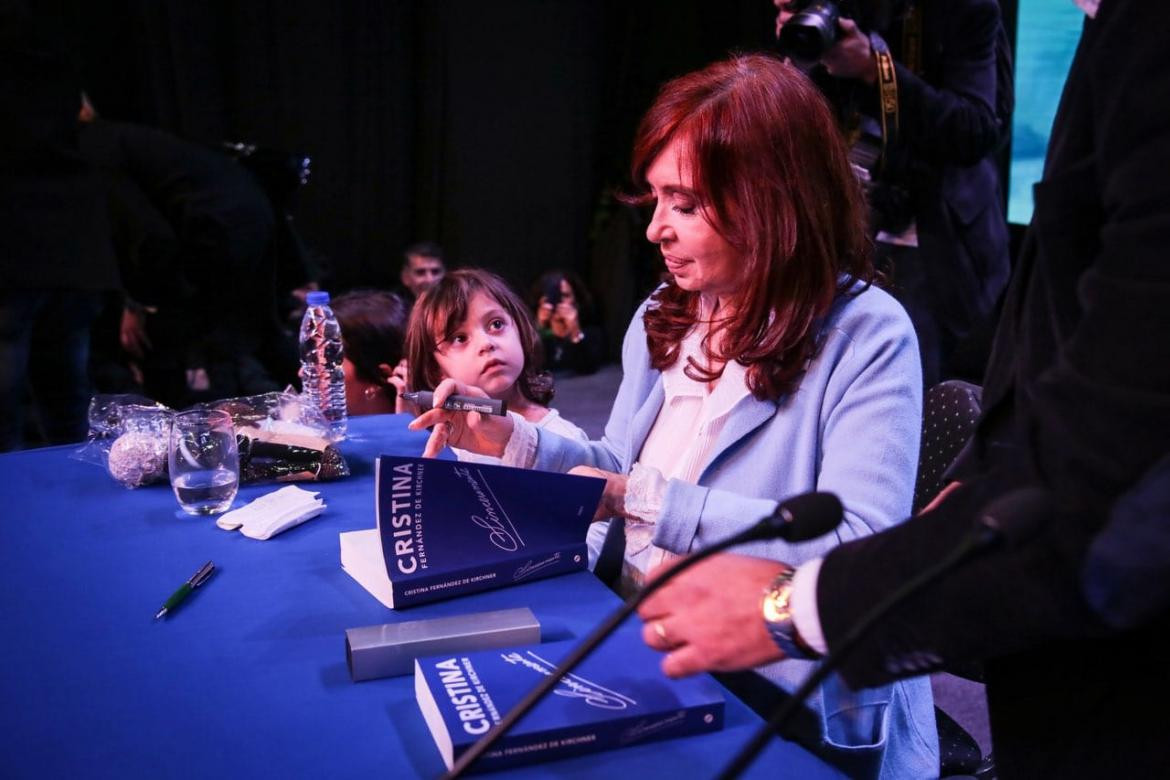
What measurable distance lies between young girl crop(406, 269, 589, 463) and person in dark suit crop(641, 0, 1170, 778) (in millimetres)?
1287

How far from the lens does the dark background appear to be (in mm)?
5621

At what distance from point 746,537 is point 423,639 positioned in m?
0.51

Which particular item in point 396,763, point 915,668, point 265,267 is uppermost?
point 915,668

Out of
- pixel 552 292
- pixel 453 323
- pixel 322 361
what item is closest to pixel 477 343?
pixel 453 323

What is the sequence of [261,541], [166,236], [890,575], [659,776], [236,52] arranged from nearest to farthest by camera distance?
[890,575] < [659,776] < [261,541] < [166,236] < [236,52]

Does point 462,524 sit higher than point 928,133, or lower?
lower

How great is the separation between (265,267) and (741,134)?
2.98 meters

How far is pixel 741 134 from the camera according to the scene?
4.72 feet

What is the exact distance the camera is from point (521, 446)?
162 cm

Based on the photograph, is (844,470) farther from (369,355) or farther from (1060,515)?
(369,355)

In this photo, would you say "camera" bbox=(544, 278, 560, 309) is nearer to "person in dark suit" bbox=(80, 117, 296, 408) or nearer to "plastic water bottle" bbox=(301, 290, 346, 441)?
"person in dark suit" bbox=(80, 117, 296, 408)

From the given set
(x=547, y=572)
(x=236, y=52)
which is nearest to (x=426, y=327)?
(x=547, y=572)

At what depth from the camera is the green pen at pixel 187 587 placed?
4.14 feet

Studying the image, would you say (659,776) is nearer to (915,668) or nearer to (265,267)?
(915,668)
